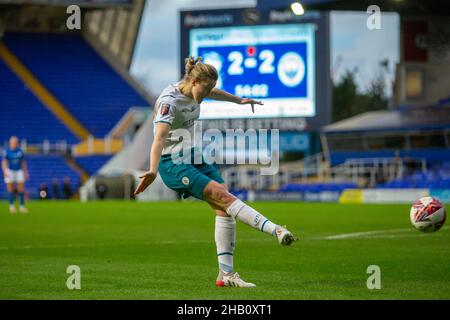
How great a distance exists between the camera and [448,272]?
10078mm

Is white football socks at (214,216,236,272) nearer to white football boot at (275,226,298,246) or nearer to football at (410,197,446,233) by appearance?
white football boot at (275,226,298,246)

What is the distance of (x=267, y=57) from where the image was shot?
141 ft

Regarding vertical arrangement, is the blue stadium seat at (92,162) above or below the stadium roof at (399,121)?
below

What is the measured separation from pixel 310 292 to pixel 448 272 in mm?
2401

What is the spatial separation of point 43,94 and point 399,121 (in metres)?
22.2

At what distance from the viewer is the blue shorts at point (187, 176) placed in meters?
8.92

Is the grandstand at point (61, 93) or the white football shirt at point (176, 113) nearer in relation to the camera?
the white football shirt at point (176, 113)

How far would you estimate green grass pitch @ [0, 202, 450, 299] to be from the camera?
846 cm

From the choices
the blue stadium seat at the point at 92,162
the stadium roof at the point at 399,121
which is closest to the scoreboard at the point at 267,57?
the stadium roof at the point at 399,121

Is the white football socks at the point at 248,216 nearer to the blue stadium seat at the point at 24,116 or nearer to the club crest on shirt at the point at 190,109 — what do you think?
the club crest on shirt at the point at 190,109

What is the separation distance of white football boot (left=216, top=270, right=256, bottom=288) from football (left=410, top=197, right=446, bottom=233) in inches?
134

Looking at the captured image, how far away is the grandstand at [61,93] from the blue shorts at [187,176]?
42.8m

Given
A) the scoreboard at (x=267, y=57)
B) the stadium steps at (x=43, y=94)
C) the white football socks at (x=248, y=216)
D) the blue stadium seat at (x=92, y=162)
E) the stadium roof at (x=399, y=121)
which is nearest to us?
the white football socks at (x=248, y=216)

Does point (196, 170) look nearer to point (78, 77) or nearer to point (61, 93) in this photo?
point (61, 93)
